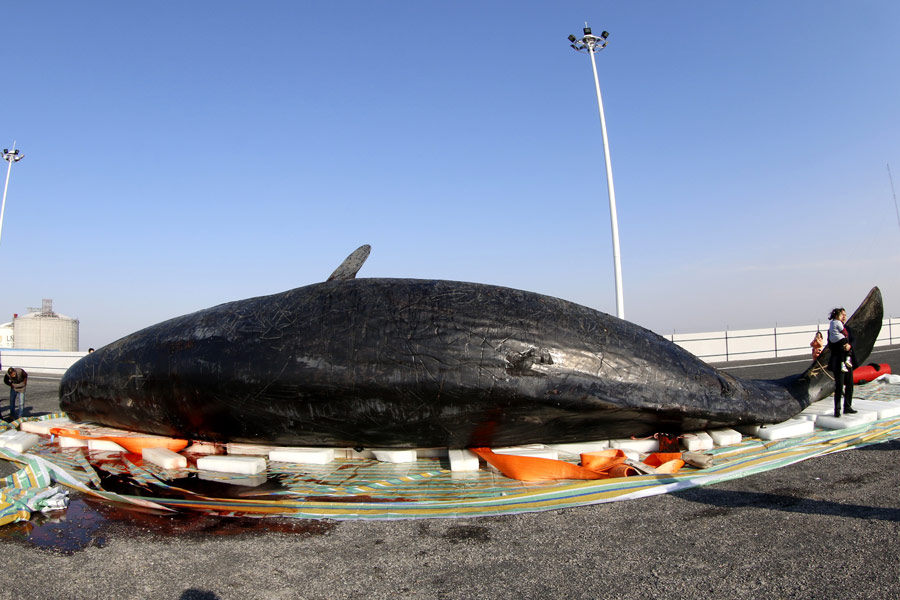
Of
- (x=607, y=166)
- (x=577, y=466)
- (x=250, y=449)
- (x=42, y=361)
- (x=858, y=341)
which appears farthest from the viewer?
(x=42, y=361)

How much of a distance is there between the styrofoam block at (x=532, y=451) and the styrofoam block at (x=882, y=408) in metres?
4.49

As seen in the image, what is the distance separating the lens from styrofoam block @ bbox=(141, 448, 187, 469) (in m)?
5.90

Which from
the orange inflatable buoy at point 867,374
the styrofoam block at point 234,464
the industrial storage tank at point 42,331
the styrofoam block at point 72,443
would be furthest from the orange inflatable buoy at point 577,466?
the industrial storage tank at point 42,331

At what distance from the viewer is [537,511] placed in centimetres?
429

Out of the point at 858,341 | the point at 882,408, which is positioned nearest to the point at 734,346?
the point at 858,341

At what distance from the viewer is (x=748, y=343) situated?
2397 cm

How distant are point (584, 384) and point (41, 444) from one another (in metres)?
7.03

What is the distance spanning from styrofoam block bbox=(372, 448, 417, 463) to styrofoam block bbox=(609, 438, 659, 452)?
6.84ft

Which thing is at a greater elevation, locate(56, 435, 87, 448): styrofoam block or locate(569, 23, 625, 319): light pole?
locate(569, 23, 625, 319): light pole

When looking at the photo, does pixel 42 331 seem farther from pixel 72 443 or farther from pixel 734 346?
pixel 734 346

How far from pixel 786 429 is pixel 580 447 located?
7.97ft

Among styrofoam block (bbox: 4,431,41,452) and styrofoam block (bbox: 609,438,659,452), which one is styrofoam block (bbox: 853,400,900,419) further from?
styrofoam block (bbox: 4,431,41,452)

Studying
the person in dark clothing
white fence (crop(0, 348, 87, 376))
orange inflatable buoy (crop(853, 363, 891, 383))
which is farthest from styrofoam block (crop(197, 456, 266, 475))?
white fence (crop(0, 348, 87, 376))

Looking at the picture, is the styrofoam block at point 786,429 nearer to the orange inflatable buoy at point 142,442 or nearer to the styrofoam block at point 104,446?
the orange inflatable buoy at point 142,442
